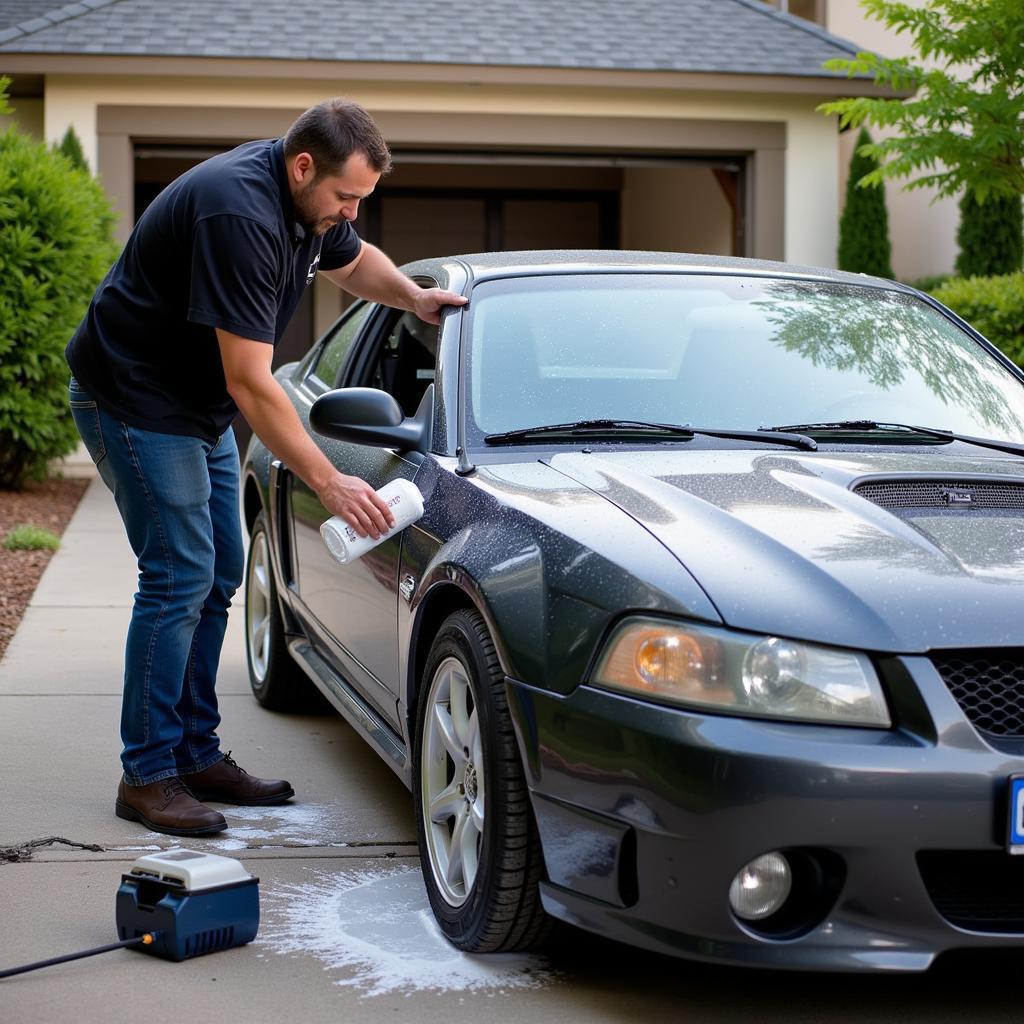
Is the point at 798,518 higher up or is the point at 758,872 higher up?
the point at 798,518

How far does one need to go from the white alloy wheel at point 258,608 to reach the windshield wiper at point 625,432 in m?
2.05

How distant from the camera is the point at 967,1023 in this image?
2.87 metres

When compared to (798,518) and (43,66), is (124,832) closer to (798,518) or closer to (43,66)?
(798,518)

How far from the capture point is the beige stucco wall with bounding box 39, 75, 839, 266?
12477 millimetres

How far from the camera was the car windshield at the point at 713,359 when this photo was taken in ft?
12.4

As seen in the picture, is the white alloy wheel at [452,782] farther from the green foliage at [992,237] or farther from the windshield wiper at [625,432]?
the green foliage at [992,237]

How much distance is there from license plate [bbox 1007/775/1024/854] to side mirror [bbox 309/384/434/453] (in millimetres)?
1694

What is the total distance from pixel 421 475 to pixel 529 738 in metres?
1.00

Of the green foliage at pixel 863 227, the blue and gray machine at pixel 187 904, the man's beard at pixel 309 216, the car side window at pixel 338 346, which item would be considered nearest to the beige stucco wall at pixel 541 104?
the green foliage at pixel 863 227

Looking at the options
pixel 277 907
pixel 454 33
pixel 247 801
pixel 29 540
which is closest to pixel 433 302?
pixel 247 801

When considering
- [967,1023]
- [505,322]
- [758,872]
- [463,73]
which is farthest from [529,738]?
[463,73]

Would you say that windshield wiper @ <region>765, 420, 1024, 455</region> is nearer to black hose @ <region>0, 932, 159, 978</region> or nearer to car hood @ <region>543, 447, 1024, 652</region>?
car hood @ <region>543, 447, 1024, 652</region>

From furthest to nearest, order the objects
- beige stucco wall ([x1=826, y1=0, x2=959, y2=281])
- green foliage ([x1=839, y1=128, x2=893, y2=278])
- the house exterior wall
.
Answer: the house exterior wall, beige stucco wall ([x1=826, y1=0, x2=959, y2=281]), green foliage ([x1=839, y1=128, x2=893, y2=278])

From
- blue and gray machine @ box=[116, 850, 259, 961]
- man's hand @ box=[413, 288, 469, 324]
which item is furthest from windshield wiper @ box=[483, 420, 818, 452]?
blue and gray machine @ box=[116, 850, 259, 961]
